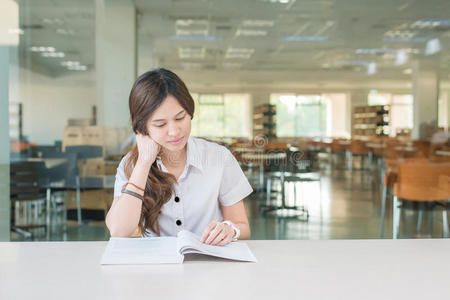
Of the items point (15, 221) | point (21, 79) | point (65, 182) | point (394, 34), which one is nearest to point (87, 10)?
point (21, 79)

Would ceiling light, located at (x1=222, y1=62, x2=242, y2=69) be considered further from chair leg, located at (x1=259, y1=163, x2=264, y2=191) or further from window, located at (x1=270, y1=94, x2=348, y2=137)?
chair leg, located at (x1=259, y1=163, x2=264, y2=191)

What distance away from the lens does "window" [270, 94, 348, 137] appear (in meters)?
4.93

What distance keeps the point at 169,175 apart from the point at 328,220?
3.32m

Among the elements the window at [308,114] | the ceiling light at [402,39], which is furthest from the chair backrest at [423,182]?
the ceiling light at [402,39]

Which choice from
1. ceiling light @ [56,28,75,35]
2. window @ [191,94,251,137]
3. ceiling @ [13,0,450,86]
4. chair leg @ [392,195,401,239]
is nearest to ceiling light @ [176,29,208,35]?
ceiling @ [13,0,450,86]

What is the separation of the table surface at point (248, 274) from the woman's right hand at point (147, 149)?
0.34m

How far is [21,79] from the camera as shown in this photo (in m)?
4.69

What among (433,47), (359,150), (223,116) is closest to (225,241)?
(223,116)

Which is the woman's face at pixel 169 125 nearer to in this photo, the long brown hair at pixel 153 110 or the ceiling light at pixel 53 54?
the long brown hair at pixel 153 110

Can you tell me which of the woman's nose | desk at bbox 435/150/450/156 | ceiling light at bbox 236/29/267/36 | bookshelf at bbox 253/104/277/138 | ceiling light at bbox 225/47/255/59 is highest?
ceiling light at bbox 236/29/267/36

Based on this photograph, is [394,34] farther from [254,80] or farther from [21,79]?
[21,79]

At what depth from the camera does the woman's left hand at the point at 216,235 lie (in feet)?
5.11

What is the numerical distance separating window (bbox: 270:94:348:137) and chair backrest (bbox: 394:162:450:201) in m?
0.79

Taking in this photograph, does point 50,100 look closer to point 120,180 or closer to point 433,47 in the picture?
point 120,180
